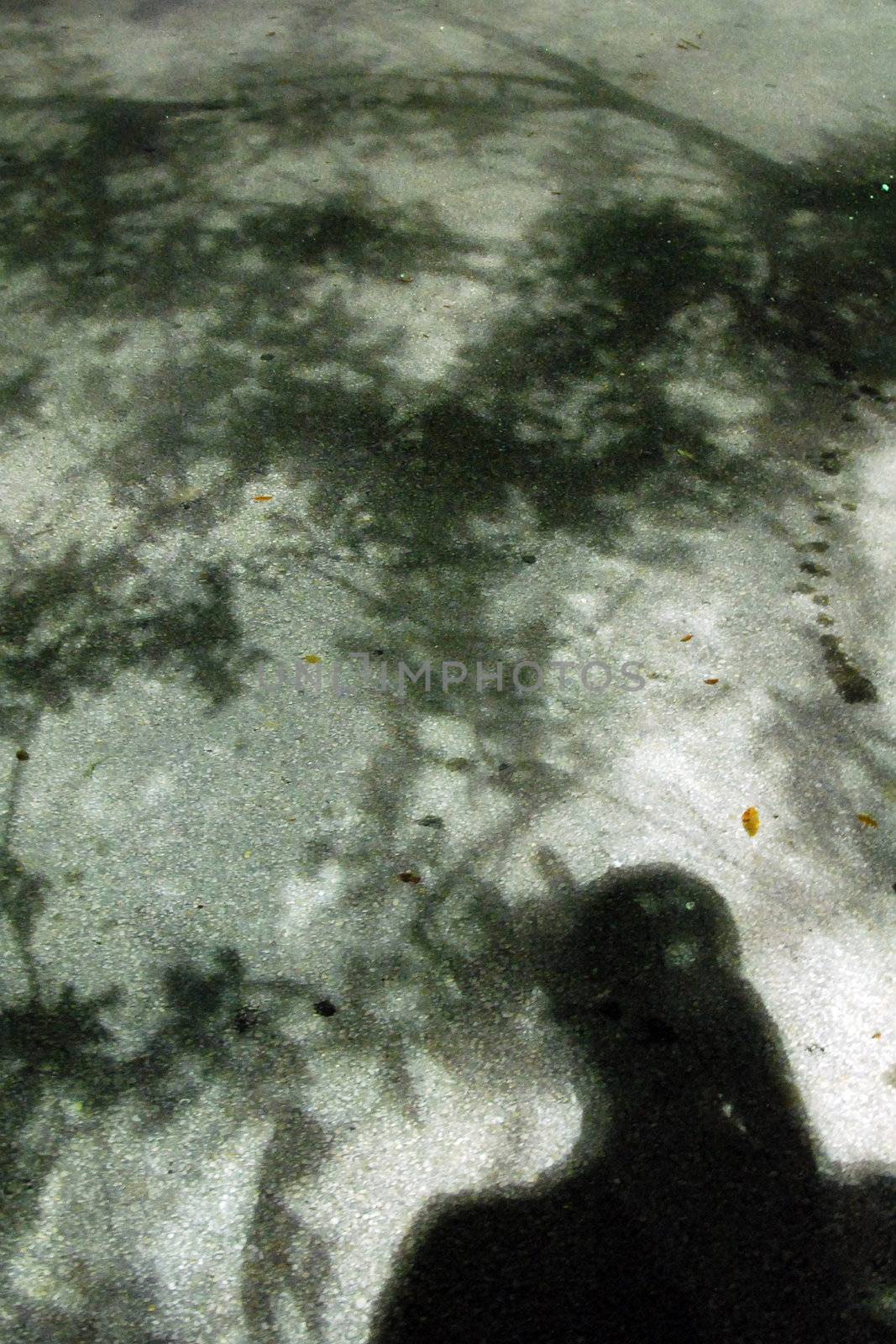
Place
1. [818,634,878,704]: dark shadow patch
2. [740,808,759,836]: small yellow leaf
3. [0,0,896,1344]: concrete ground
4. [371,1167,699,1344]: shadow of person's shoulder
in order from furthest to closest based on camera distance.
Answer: [818,634,878,704]: dark shadow patch, [740,808,759,836]: small yellow leaf, [0,0,896,1344]: concrete ground, [371,1167,699,1344]: shadow of person's shoulder

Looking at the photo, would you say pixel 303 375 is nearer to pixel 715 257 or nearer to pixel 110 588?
pixel 110 588

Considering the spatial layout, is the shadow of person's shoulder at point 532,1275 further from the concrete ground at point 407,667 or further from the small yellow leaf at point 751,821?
the small yellow leaf at point 751,821

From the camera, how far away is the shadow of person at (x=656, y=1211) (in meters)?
2.57

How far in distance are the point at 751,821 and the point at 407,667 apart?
1.28 m

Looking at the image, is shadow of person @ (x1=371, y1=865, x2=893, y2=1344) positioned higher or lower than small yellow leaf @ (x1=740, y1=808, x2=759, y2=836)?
lower

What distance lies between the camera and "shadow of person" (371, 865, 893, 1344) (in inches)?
101

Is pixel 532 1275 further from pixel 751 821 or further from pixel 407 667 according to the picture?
pixel 407 667

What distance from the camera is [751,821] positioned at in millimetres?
3547

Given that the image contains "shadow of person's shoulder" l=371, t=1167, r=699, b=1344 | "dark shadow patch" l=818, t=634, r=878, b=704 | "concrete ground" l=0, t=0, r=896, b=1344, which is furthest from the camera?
"dark shadow patch" l=818, t=634, r=878, b=704

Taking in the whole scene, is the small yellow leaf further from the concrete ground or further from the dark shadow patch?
the dark shadow patch

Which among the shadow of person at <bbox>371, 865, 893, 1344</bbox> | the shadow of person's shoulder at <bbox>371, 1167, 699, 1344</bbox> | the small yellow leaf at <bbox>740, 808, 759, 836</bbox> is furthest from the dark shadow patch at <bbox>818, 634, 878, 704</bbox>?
the shadow of person's shoulder at <bbox>371, 1167, 699, 1344</bbox>

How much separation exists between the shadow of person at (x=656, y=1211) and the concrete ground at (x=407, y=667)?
0.08 ft

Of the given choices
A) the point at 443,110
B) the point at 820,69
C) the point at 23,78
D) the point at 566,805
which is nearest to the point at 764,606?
the point at 566,805

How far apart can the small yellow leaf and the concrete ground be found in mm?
30
